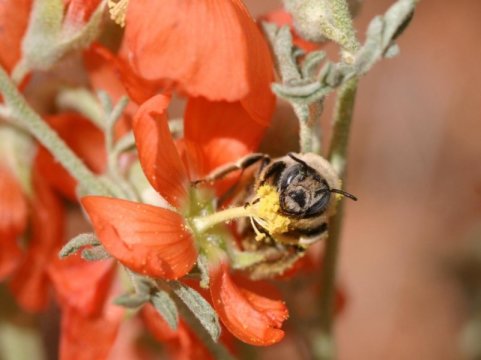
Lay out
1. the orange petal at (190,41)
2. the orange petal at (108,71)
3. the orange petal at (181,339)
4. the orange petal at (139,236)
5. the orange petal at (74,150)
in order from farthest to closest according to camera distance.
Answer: the orange petal at (74,150)
the orange petal at (181,339)
the orange petal at (108,71)
the orange petal at (190,41)
the orange petal at (139,236)

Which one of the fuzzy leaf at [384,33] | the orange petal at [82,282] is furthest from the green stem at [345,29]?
the orange petal at [82,282]

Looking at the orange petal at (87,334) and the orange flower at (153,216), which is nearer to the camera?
the orange flower at (153,216)

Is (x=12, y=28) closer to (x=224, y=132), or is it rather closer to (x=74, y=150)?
(x=74, y=150)

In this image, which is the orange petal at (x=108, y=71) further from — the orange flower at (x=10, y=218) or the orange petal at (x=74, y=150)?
the orange flower at (x=10, y=218)

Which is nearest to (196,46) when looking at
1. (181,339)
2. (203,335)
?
(203,335)

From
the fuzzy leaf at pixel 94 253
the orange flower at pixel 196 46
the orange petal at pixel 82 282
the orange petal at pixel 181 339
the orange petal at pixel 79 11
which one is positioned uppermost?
the orange petal at pixel 79 11

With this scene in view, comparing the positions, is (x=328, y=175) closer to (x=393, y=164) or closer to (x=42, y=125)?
(x=42, y=125)

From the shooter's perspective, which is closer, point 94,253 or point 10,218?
point 94,253
